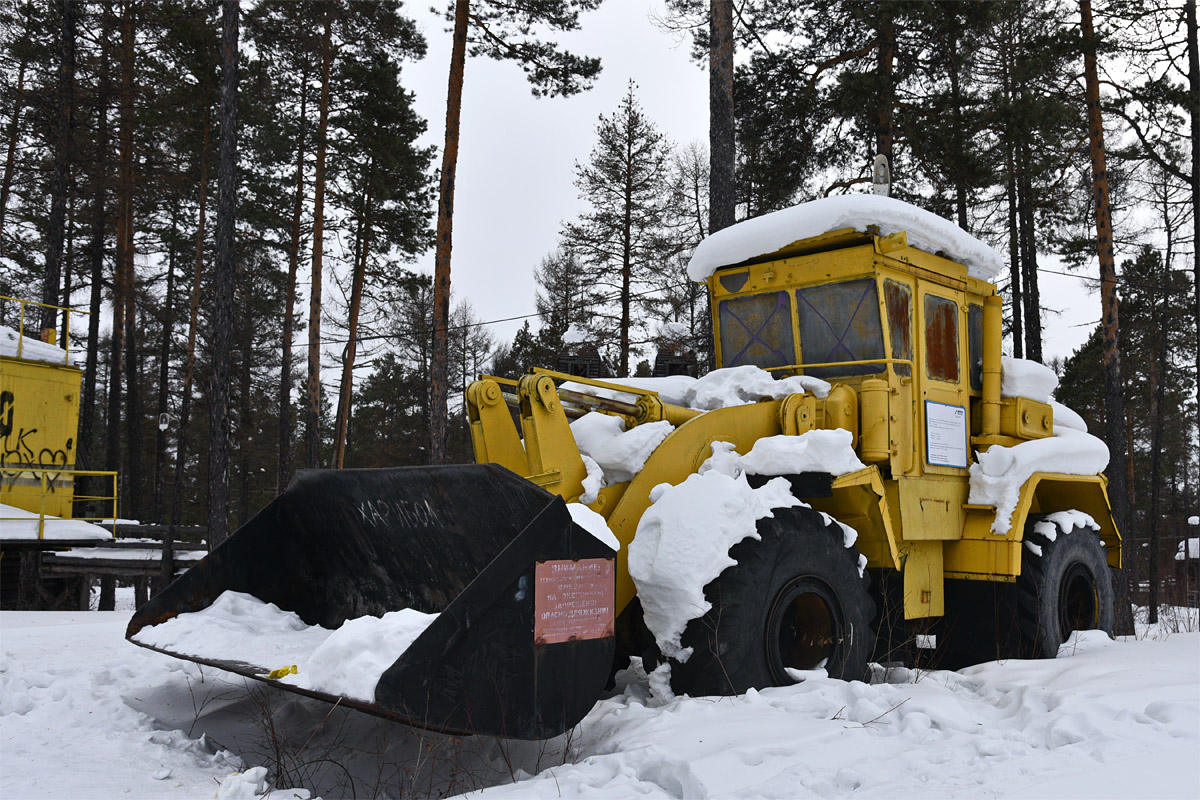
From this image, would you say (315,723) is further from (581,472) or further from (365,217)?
(365,217)

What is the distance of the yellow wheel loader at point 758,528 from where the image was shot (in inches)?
158

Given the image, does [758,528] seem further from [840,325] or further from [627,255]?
[627,255]

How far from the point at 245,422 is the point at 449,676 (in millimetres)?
32231

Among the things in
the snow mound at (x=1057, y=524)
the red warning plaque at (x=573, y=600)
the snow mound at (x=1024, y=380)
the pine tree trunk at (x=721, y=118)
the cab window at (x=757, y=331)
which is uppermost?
the pine tree trunk at (x=721, y=118)

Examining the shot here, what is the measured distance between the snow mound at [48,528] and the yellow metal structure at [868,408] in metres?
11.7

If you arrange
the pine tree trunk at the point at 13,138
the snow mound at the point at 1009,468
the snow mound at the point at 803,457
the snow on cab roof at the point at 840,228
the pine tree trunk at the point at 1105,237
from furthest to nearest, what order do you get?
the pine tree trunk at the point at 13,138 < the pine tree trunk at the point at 1105,237 < the snow mound at the point at 1009,468 < the snow on cab roof at the point at 840,228 < the snow mound at the point at 803,457

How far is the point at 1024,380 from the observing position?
732cm

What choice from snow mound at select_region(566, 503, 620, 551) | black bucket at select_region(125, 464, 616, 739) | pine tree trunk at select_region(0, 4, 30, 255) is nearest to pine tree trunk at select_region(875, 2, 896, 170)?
black bucket at select_region(125, 464, 616, 739)

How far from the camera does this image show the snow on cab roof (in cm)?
612

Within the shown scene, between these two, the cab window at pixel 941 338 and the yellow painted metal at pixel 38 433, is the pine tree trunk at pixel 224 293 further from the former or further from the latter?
the cab window at pixel 941 338

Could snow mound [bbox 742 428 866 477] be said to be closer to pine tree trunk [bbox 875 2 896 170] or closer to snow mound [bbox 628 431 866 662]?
snow mound [bbox 628 431 866 662]

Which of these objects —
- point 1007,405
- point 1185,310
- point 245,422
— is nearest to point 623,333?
point 245,422

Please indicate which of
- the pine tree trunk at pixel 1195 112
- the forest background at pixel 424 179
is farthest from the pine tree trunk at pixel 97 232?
the pine tree trunk at pixel 1195 112

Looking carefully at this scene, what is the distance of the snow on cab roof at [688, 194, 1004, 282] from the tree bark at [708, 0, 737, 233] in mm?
3877
